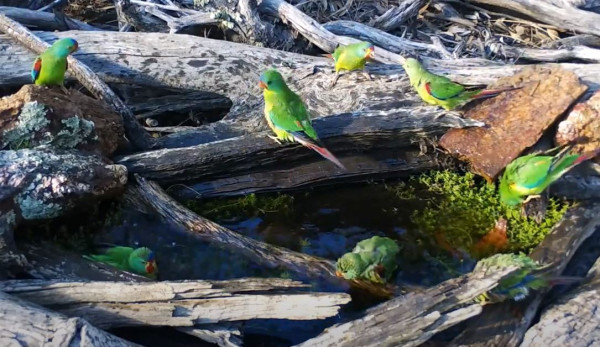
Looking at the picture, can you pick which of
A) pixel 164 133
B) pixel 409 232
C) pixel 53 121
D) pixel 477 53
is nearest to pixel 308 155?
pixel 409 232

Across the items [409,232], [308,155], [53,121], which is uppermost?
[53,121]

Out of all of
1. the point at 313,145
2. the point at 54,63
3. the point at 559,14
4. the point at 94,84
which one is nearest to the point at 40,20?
the point at 94,84

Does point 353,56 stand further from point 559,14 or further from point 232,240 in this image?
point 559,14

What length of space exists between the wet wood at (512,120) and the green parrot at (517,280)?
1.17m

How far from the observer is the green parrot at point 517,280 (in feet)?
11.7

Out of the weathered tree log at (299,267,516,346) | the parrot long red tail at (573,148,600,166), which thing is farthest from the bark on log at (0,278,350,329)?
the parrot long red tail at (573,148,600,166)

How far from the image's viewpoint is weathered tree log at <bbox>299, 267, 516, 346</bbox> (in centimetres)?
329

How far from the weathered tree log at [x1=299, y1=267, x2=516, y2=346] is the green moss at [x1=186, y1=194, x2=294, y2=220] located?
5.37ft

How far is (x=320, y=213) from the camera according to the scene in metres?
4.93

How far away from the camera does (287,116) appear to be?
4.64 metres

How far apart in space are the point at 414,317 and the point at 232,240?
4.97 feet

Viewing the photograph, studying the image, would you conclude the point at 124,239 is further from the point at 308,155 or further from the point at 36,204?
the point at 308,155

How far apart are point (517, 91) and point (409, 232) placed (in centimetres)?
146

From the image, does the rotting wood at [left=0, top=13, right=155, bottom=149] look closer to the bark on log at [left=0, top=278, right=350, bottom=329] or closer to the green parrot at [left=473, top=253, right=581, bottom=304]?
the bark on log at [left=0, top=278, right=350, bottom=329]
